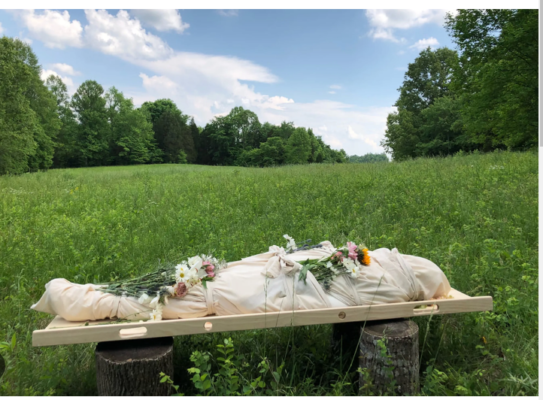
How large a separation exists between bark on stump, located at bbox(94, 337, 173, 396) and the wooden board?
9cm

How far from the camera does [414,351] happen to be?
2547 mm

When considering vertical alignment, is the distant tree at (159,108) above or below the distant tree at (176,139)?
above

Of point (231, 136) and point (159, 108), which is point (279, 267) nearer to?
point (231, 136)

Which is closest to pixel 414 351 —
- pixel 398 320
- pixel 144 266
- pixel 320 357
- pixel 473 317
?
pixel 398 320

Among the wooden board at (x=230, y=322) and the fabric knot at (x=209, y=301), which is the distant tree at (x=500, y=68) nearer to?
the wooden board at (x=230, y=322)

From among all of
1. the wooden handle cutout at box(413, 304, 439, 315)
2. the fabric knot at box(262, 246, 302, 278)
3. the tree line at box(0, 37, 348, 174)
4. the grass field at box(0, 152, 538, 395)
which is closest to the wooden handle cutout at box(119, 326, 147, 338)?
the grass field at box(0, 152, 538, 395)

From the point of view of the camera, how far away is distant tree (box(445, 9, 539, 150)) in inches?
579

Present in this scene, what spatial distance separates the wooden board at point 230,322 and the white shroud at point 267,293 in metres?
0.12

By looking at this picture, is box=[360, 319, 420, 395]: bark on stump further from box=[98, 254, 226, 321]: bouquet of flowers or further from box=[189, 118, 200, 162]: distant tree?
box=[189, 118, 200, 162]: distant tree

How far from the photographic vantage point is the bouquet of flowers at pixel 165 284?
2625 millimetres

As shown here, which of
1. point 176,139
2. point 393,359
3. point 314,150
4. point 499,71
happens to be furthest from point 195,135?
point 393,359

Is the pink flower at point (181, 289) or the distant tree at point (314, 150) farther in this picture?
the distant tree at point (314, 150)

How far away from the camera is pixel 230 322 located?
8.10ft

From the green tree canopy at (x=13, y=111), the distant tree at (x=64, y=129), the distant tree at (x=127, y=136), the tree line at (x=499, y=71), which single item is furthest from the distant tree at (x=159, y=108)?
the tree line at (x=499, y=71)
